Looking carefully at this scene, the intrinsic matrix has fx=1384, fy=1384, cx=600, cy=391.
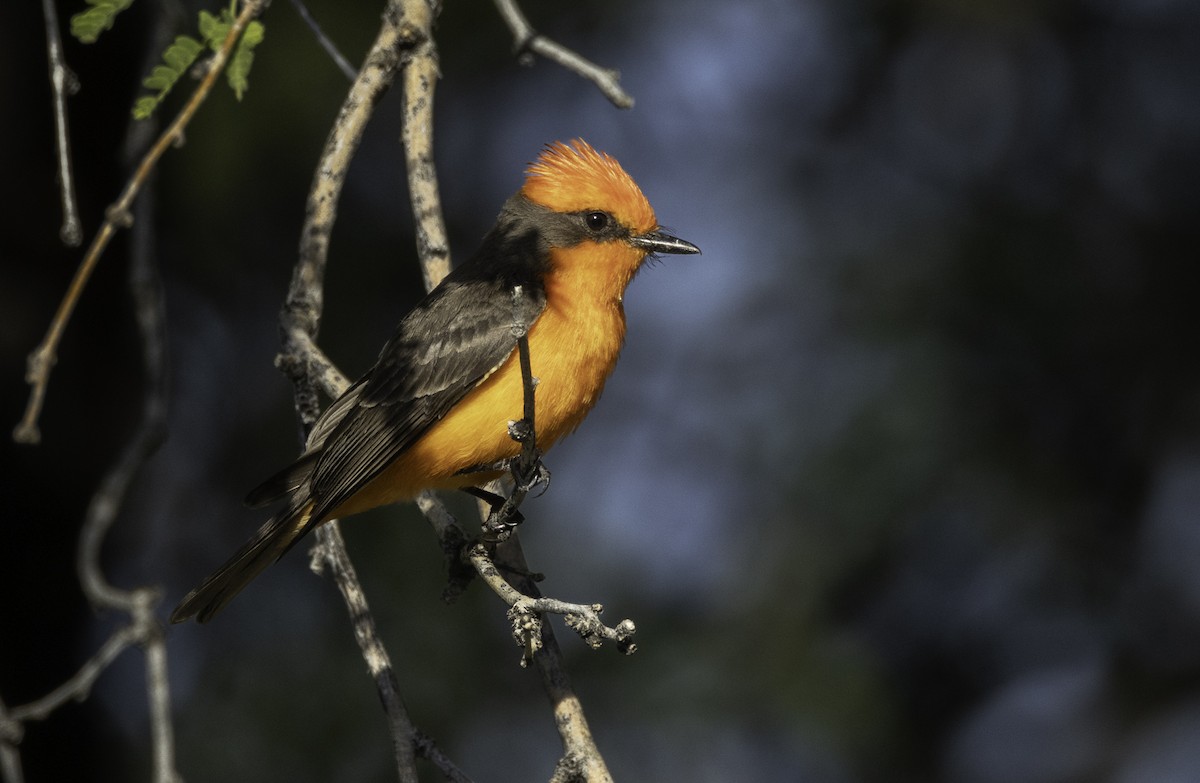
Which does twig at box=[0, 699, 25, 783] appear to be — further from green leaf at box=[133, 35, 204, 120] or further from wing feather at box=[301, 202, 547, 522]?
green leaf at box=[133, 35, 204, 120]

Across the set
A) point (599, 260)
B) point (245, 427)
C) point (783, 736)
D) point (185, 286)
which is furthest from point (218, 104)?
point (783, 736)

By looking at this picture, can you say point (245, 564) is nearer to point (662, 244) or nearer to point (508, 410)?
point (508, 410)

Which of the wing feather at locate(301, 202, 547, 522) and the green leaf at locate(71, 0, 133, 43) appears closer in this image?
the green leaf at locate(71, 0, 133, 43)

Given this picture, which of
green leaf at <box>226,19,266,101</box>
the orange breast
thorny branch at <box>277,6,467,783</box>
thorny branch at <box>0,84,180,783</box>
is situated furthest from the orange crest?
green leaf at <box>226,19,266,101</box>

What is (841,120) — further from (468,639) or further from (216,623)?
(216,623)

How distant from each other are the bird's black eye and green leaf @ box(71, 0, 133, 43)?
6.25 feet

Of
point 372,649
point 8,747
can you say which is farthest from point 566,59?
point 8,747

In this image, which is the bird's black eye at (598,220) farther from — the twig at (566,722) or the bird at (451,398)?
the twig at (566,722)

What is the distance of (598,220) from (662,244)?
0.83 feet

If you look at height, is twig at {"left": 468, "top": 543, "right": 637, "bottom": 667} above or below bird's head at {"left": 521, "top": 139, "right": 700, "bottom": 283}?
below

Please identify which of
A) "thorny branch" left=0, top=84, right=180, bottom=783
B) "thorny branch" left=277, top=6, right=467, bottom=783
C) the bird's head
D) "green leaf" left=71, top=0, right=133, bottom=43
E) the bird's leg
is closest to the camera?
"thorny branch" left=0, top=84, right=180, bottom=783

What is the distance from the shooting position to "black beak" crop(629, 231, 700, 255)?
503cm

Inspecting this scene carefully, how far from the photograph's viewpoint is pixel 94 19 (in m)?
3.61

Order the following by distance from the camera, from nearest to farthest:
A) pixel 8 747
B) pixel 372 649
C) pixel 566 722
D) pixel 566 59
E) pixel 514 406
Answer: pixel 8 747, pixel 566 722, pixel 372 649, pixel 566 59, pixel 514 406
